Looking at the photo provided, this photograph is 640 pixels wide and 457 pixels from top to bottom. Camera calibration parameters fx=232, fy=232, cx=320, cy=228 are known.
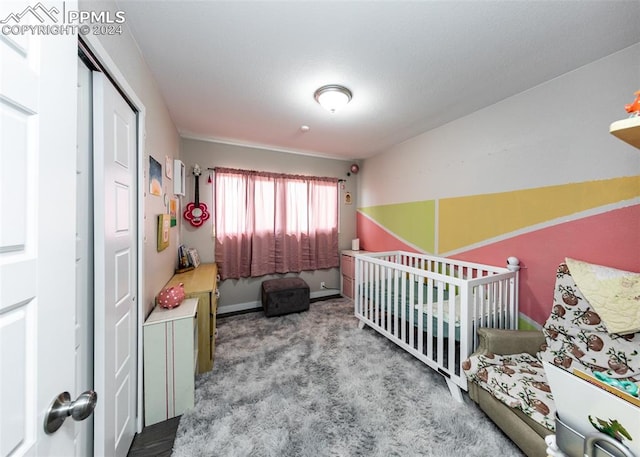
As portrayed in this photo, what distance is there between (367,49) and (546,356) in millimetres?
2307

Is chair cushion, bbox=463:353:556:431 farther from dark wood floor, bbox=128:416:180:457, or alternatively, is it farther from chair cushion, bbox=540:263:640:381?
dark wood floor, bbox=128:416:180:457

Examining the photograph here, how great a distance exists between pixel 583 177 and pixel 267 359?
2.91m

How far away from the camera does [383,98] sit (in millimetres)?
2094

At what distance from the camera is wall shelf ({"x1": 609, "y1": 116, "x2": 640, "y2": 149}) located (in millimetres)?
911

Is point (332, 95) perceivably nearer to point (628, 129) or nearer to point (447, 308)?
point (628, 129)

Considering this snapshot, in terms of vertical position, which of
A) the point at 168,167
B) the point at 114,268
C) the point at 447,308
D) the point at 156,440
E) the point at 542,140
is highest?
the point at 542,140

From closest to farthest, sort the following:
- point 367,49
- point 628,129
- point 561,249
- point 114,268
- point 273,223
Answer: point 628,129 < point 114,268 < point 367,49 < point 561,249 < point 273,223

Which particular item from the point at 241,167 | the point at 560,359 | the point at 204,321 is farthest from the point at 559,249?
the point at 241,167

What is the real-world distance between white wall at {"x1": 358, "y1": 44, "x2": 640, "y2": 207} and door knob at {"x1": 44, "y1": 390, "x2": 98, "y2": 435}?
280 cm

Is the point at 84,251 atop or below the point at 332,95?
below

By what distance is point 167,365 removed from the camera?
154 centimetres

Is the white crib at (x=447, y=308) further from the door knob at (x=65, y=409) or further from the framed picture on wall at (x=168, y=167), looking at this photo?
the framed picture on wall at (x=168, y=167)

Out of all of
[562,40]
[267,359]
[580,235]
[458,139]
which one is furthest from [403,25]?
[267,359]

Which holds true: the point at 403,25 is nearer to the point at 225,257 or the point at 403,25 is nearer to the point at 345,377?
the point at 345,377
